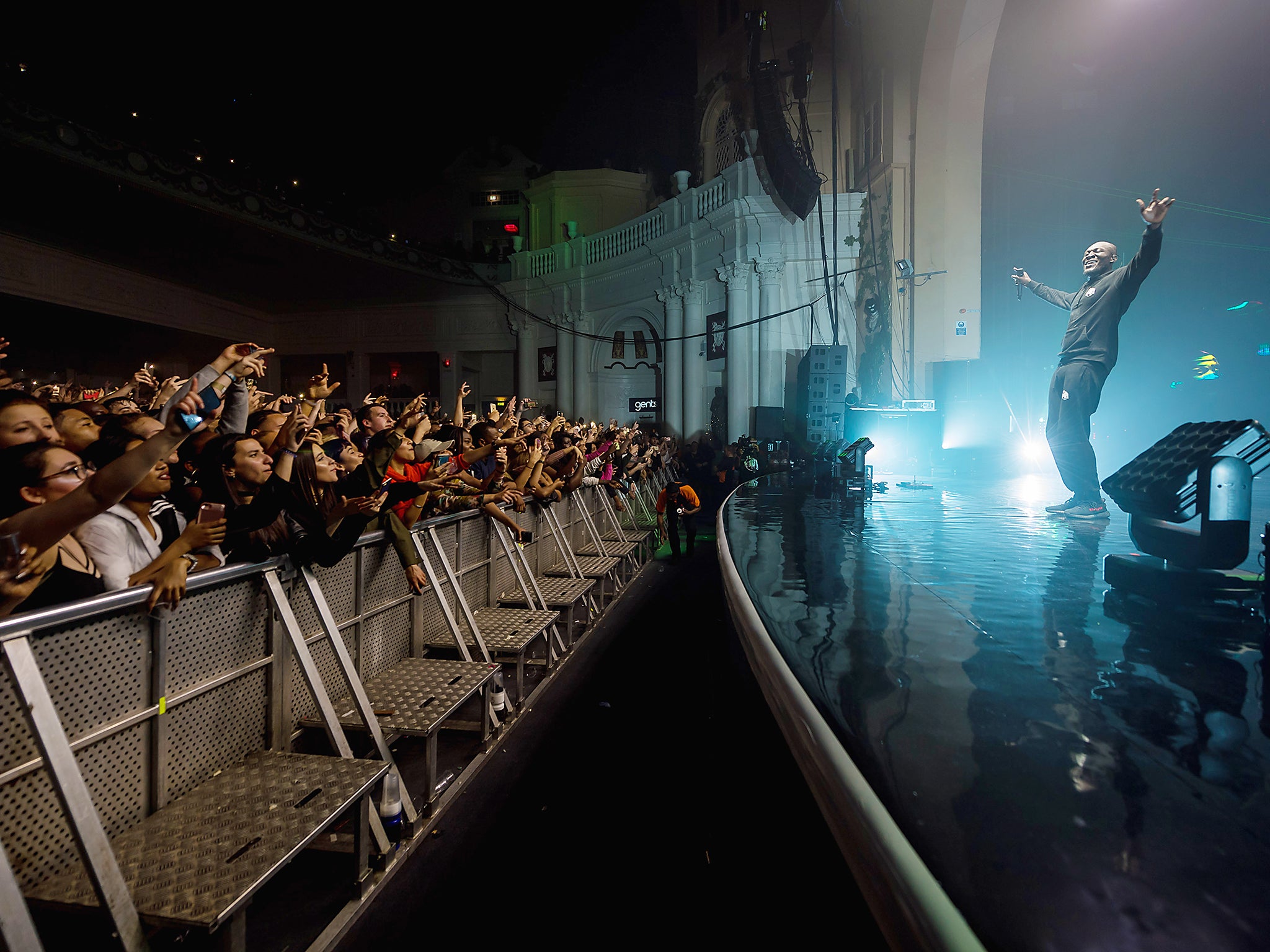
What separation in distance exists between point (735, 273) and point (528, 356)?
11871 mm

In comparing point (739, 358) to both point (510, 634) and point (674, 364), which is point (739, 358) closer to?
point (674, 364)

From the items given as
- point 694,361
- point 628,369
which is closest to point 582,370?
point 628,369

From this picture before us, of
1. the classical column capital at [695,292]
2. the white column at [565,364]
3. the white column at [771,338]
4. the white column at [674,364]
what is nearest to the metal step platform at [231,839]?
the white column at [771,338]

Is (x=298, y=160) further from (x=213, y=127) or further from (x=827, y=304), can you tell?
(x=827, y=304)

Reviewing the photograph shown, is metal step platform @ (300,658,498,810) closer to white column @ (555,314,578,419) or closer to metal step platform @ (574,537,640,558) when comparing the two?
metal step platform @ (574,537,640,558)

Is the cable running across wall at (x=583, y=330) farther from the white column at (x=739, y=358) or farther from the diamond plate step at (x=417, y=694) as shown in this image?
the diamond plate step at (x=417, y=694)

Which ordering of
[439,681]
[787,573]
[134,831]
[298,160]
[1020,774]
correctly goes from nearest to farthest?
[1020,774], [134,831], [439,681], [787,573], [298,160]

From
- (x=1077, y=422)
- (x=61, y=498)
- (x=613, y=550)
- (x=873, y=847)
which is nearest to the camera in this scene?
(x=873, y=847)

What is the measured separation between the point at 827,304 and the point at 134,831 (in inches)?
743

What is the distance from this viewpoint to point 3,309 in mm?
17297

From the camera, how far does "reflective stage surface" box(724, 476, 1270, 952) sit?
3.90 ft

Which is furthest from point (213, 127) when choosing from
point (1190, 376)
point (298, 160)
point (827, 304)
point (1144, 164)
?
point (1190, 376)

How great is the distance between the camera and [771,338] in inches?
719

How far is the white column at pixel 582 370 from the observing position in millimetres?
25156
